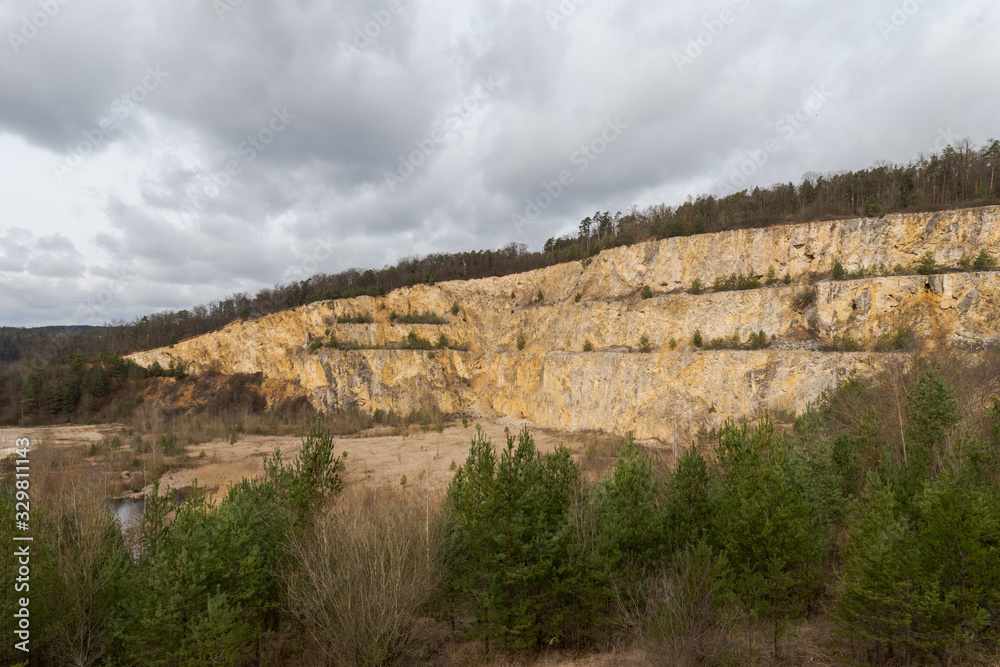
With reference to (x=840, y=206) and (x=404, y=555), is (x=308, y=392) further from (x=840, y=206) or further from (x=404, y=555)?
(x=840, y=206)

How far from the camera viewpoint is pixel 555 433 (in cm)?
4228

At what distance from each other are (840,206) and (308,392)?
198ft

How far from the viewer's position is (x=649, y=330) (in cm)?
3959

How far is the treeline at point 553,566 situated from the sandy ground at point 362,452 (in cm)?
1216

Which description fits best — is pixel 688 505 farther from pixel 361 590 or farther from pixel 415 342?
pixel 415 342

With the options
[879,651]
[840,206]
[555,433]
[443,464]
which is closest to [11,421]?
[443,464]

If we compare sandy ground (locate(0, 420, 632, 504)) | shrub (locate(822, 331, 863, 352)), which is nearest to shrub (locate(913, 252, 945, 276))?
shrub (locate(822, 331, 863, 352))

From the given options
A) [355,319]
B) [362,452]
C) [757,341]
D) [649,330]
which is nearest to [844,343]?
[757,341]

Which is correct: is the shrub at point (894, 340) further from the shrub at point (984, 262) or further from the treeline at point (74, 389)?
the treeline at point (74, 389)

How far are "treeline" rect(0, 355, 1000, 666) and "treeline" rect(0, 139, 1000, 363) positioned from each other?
29565 millimetres

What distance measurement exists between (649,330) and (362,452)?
27778 mm

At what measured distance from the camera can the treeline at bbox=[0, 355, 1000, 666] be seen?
7980mm

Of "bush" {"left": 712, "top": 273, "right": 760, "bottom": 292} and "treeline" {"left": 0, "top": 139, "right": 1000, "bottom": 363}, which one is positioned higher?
"treeline" {"left": 0, "top": 139, "right": 1000, "bottom": 363}

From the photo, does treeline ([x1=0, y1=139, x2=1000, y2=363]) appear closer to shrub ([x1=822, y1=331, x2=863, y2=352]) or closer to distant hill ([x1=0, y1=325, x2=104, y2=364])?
distant hill ([x1=0, y1=325, x2=104, y2=364])
